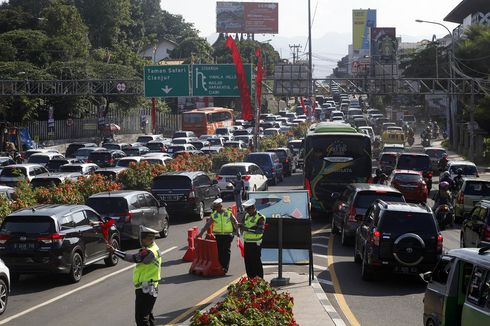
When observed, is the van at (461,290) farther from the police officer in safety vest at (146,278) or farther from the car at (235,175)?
the car at (235,175)

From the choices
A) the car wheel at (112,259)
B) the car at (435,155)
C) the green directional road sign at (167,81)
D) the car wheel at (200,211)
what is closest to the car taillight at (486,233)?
the car wheel at (112,259)

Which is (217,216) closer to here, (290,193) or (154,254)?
(290,193)

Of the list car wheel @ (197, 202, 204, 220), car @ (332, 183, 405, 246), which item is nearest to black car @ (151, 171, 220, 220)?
car wheel @ (197, 202, 204, 220)

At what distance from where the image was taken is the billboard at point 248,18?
152000 millimetres

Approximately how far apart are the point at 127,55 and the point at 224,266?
2780 inches

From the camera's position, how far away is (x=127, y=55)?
287ft

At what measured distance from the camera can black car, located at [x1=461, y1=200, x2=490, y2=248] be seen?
19.8 m

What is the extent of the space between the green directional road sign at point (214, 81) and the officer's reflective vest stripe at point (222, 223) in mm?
40440

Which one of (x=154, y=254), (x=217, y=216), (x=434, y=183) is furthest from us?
(x=434, y=183)

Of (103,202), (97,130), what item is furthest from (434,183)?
(97,130)

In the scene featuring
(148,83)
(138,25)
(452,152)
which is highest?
(138,25)

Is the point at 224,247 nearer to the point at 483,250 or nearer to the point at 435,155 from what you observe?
the point at 483,250

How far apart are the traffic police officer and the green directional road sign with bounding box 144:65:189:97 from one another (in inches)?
1699

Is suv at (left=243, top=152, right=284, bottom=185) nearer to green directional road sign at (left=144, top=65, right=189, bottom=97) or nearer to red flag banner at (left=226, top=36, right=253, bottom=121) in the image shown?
red flag banner at (left=226, top=36, right=253, bottom=121)
